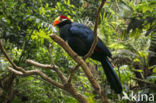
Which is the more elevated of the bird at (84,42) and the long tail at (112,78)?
the bird at (84,42)

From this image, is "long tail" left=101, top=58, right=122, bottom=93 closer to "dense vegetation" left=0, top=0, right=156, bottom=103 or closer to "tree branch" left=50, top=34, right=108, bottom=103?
"tree branch" left=50, top=34, right=108, bottom=103

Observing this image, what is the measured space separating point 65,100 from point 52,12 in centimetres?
98

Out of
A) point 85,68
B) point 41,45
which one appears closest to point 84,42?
point 85,68

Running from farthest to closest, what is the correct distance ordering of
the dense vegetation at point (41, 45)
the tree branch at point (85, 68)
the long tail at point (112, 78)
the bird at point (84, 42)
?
the dense vegetation at point (41, 45), the bird at point (84, 42), the long tail at point (112, 78), the tree branch at point (85, 68)

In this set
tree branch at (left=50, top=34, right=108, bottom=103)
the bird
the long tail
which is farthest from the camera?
the bird

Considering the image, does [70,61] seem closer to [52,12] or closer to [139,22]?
[52,12]

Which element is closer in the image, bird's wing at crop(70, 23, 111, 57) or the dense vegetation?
bird's wing at crop(70, 23, 111, 57)

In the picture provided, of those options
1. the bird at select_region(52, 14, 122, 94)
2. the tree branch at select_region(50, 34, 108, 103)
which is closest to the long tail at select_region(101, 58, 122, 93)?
the bird at select_region(52, 14, 122, 94)

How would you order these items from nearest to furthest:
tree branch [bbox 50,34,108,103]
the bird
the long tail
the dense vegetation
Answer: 1. tree branch [bbox 50,34,108,103]
2. the long tail
3. the bird
4. the dense vegetation

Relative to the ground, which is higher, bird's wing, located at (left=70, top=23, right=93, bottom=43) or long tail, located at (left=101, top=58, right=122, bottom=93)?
bird's wing, located at (left=70, top=23, right=93, bottom=43)

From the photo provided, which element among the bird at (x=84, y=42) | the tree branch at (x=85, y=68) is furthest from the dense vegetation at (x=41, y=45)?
the tree branch at (x=85, y=68)

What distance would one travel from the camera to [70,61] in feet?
6.17

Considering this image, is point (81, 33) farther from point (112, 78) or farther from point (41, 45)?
point (41, 45)

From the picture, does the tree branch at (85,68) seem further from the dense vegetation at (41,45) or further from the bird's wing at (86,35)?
the dense vegetation at (41,45)
